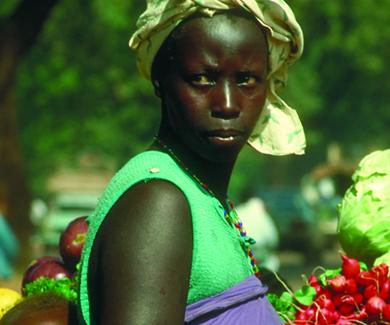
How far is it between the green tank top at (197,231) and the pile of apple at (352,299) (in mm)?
636

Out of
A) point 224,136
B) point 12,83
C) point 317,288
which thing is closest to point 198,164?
point 224,136

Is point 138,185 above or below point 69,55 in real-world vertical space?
above

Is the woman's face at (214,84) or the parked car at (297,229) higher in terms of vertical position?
the woman's face at (214,84)

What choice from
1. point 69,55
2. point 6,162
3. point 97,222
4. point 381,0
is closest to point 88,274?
point 97,222

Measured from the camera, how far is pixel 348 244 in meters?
3.69

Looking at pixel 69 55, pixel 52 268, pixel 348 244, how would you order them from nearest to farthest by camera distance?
pixel 348 244 < pixel 52 268 < pixel 69 55

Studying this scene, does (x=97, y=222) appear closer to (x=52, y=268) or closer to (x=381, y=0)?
(x=52, y=268)

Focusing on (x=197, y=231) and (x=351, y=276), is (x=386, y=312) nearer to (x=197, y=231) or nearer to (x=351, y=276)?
(x=351, y=276)

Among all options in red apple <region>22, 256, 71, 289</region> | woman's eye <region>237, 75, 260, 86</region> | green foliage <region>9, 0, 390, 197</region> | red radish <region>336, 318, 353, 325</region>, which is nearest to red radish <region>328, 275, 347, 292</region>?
red radish <region>336, 318, 353, 325</region>

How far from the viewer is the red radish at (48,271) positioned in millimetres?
4129

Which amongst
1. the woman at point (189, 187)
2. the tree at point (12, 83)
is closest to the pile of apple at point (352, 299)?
the woman at point (189, 187)

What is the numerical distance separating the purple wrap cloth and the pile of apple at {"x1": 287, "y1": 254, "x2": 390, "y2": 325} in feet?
1.66

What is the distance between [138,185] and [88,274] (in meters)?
0.22

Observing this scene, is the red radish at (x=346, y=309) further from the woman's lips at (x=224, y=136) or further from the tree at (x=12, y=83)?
the tree at (x=12, y=83)
